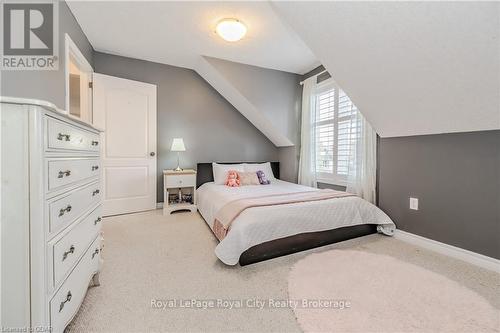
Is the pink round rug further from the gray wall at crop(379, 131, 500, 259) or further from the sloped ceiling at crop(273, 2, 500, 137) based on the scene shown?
the sloped ceiling at crop(273, 2, 500, 137)

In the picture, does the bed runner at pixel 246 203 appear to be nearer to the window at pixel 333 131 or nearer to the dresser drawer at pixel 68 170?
the window at pixel 333 131

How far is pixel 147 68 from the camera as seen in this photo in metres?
3.42

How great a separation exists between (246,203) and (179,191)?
191cm

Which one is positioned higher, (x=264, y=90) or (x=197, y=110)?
(x=264, y=90)

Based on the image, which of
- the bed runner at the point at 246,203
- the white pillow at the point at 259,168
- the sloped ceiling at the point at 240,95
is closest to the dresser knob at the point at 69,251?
the bed runner at the point at 246,203

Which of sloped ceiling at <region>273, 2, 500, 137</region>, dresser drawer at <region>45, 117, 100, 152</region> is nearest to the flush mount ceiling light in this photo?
sloped ceiling at <region>273, 2, 500, 137</region>

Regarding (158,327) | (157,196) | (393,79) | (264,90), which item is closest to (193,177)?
(157,196)

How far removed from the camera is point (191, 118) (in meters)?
3.74

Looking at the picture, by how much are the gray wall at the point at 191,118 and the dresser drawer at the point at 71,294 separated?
2360mm

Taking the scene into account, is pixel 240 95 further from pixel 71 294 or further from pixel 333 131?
pixel 71 294

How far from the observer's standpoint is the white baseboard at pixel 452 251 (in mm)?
1742

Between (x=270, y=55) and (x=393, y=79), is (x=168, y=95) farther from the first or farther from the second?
(x=393, y=79)

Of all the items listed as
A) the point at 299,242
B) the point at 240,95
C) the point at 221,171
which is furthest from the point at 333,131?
the point at 299,242

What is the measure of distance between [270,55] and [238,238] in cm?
264
